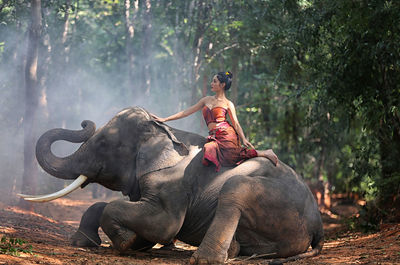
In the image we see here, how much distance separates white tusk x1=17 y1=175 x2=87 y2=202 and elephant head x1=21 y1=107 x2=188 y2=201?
0.04 ft

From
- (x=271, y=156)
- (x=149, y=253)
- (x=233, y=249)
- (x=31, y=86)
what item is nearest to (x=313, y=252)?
(x=233, y=249)

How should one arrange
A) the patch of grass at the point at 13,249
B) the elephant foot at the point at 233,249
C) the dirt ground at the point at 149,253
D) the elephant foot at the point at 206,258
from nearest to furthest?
1. the patch of grass at the point at 13,249
2. the dirt ground at the point at 149,253
3. the elephant foot at the point at 206,258
4. the elephant foot at the point at 233,249

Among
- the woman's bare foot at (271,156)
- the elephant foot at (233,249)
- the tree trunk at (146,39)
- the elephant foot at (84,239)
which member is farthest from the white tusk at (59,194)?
the tree trunk at (146,39)

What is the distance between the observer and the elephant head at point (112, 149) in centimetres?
668

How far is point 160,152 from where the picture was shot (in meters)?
6.50

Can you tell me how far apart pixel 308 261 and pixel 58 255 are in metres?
2.70

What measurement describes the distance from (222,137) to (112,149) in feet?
5.01

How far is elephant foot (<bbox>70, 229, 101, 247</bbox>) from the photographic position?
656 centimetres

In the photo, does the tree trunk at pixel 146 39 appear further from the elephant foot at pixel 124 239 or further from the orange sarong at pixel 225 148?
the elephant foot at pixel 124 239

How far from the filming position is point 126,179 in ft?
22.1

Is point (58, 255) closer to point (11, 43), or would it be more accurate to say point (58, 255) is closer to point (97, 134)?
point (97, 134)

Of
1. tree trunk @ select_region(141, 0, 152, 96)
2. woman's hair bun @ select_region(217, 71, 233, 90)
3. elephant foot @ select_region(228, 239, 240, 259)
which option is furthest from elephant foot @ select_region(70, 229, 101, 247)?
tree trunk @ select_region(141, 0, 152, 96)

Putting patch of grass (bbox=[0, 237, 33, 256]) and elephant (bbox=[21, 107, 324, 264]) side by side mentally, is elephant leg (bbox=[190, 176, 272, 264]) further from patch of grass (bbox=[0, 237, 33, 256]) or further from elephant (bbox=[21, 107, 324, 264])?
patch of grass (bbox=[0, 237, 33, 256])

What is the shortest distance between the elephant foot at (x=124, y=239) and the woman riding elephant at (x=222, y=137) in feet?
4.04
